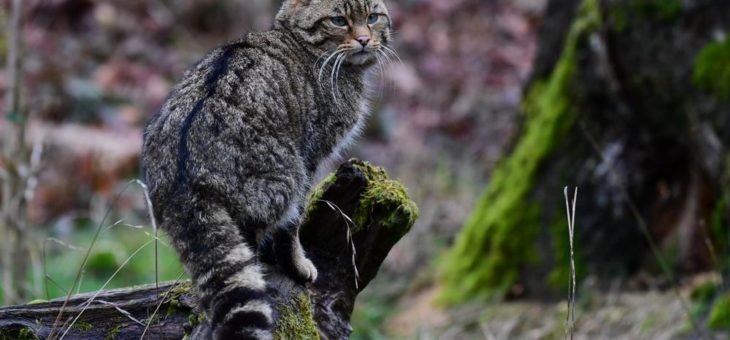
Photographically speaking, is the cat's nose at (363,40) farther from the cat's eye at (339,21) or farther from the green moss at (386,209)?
the green moss at (386,209)

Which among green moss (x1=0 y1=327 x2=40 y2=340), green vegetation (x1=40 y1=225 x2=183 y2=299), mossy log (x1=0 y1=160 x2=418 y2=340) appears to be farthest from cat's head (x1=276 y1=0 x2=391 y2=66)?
green vegetation (x1=40 y1=225 x2=183 y2=299)

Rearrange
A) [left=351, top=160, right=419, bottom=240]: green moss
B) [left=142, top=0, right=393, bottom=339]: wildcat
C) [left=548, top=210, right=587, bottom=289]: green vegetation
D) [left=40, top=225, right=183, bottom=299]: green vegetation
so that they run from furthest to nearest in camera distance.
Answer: [left=40, top=225, right=183, bottom=299]: green vegetation → [left=548, top=210, right=587, bottom=289]: green vegetation → [left=351, top=160, right=419, bottom=240]: green moss → [left=142, top=0, right=393, bottom=339]: wildcat

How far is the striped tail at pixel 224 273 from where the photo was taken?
3.06 m

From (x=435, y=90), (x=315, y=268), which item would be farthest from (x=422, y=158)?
(x=315, y=268)

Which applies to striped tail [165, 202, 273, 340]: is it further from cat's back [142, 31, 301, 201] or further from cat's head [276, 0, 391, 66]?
cat's head [276, 0, 391, 66]

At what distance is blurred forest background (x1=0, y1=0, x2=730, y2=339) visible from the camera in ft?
19.6

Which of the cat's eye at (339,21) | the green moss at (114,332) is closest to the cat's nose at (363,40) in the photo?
the cat's eye at (339,21)

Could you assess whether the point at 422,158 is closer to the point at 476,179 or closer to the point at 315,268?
the point at 476,179

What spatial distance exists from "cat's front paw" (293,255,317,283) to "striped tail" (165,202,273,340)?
32 cm

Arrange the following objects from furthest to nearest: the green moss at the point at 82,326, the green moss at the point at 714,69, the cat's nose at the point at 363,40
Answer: the green moss at the point at 714,69 → the cat's nose at the point at 363,40 → the green moss at the point at 82,326

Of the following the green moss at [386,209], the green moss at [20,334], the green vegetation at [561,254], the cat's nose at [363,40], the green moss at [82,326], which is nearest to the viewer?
the green moss at [20,334]

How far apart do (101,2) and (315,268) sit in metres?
10.5

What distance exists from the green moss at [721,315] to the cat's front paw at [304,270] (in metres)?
2.71

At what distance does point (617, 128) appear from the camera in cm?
665
